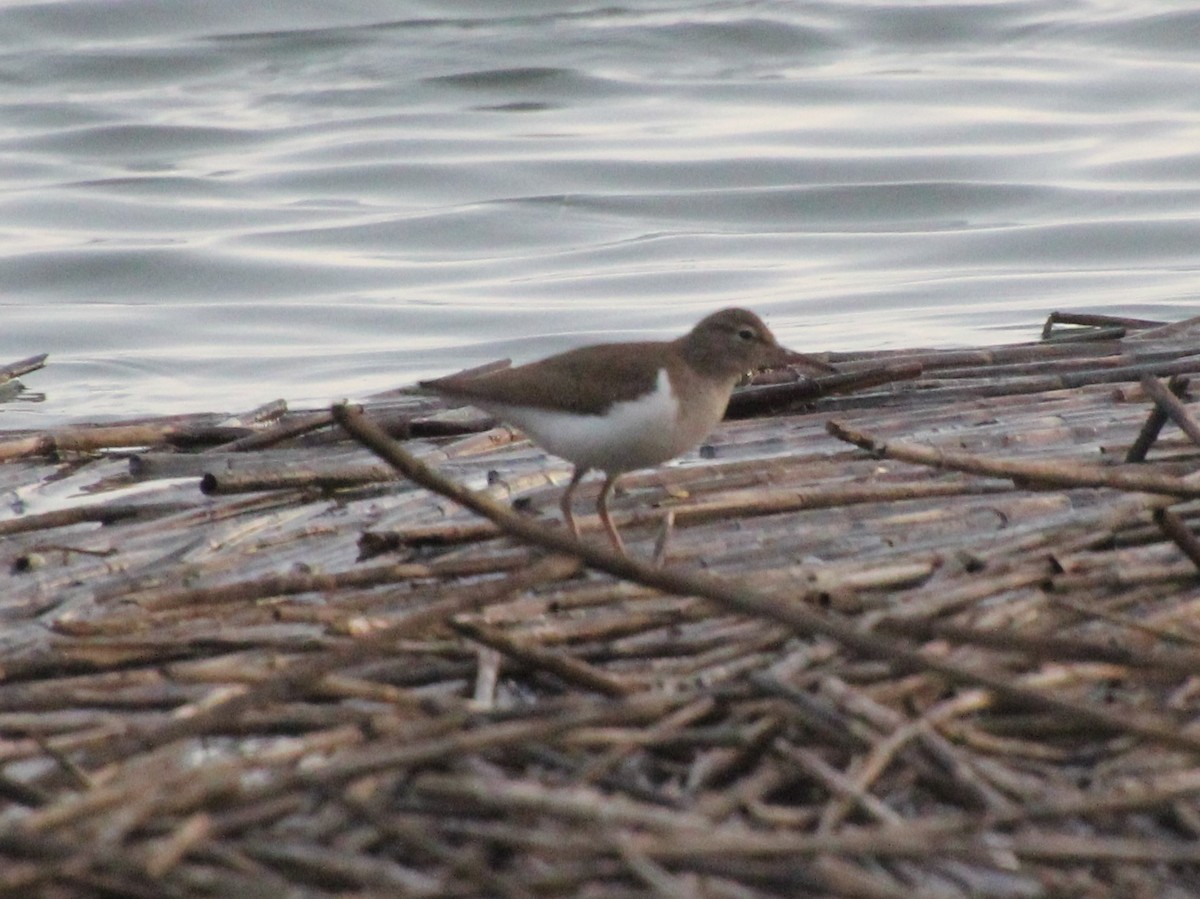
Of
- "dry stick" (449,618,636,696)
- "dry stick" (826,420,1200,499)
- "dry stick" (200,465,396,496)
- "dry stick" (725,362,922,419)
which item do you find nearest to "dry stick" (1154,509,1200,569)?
"dry stick" (826,420,1200,499)

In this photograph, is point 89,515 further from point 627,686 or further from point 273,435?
point 627,686

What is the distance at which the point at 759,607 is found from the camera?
4.04 meters

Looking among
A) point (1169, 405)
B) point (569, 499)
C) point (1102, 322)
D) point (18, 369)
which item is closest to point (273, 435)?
point (569, 499)

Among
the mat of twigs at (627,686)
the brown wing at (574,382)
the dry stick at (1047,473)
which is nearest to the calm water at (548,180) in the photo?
the brown wing at (574,382)

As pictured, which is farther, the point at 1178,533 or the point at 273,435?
the point at 273,435

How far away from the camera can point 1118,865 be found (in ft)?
12.3

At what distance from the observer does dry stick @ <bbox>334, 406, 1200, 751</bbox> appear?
394 centimetres

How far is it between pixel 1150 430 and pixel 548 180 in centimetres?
1333

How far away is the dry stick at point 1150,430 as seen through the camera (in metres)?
5.93

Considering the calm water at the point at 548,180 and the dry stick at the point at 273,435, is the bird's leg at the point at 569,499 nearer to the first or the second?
the dry stick at the point at 273,435

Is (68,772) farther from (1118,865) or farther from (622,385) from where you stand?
(622,385)

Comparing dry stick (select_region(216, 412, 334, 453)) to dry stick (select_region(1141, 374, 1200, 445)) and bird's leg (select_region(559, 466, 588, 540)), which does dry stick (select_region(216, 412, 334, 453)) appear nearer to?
bird's leg (select_region(559, 466, 588, 540))

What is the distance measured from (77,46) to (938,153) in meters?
10.9

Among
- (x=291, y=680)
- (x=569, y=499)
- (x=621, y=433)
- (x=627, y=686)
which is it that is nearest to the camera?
(x=291, y=680)
